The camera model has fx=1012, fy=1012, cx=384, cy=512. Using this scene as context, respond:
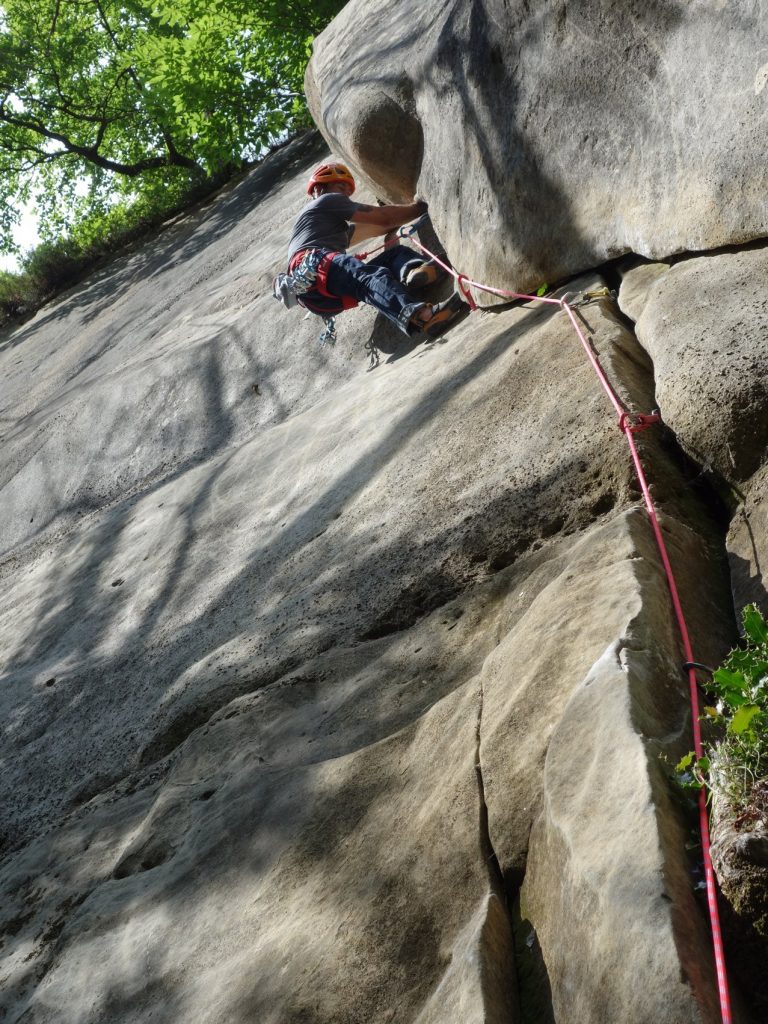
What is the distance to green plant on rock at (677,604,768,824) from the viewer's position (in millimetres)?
1820

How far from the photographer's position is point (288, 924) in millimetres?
2475

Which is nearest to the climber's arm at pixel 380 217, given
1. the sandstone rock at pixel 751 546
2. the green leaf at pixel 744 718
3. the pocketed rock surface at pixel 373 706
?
the pocketed rock surface at pixel 373 706

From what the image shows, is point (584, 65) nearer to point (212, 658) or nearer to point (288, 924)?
point (212, 658)

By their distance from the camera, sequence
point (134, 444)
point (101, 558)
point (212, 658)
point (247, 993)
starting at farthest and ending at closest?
point (134, 444), point (101, 558), point (212, 658), point (247, 993)

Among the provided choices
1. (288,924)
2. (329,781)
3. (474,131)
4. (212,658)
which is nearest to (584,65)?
(474,131)

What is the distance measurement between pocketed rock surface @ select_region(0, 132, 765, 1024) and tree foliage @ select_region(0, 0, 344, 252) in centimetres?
476

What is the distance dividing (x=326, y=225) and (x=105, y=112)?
11.5 metres

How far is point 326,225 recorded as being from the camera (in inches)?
264

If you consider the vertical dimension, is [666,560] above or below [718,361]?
below

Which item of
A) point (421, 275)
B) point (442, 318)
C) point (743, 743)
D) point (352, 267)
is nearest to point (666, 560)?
point (743, 743)

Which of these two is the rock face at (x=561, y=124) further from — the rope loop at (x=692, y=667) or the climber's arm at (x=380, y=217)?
the rope loop at (x=692, y=667)

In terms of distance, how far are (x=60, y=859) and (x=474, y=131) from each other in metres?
4.05

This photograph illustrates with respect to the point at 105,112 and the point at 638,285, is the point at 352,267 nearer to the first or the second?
the point at 638,285

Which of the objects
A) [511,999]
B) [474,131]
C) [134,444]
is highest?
[474,131]
